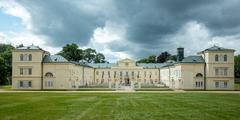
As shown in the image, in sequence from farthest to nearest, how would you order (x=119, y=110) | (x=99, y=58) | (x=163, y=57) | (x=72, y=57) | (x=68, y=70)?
(x=163, y=57)
(x=99, y=58)
(x=72, y=57)
(x=68, y=70)
(x=119, y=110)

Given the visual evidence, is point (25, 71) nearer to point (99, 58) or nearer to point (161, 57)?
point (99, 58)

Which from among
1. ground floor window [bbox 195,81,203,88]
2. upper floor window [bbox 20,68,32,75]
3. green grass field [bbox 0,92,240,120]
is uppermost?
upper floor window [bbox 20,68,32,75]

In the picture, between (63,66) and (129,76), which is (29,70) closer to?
(63,66)

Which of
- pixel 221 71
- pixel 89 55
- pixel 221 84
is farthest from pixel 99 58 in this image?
pixel 221 84

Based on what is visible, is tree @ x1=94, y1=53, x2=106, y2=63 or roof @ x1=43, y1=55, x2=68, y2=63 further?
tree @ x1=94, y1=53, x2=106, y2=63

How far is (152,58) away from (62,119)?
116 m

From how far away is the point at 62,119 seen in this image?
16922mm

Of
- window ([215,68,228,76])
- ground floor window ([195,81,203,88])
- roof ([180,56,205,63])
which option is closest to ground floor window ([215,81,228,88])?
window ([215,68,228,76])

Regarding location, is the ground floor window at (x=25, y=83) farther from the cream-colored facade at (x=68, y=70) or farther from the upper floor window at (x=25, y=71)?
the upper floor window at (x=25, y=71)

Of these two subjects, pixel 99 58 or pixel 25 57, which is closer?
pixel 25 57

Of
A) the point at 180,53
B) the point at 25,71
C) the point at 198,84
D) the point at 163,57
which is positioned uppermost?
the point at 163,57

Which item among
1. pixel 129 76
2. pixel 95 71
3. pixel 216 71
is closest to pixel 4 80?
pixel 95 71

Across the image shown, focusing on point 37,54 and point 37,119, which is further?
point 37,54

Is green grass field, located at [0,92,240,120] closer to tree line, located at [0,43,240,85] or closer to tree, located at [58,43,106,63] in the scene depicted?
tree line, located at [0,43,240,85]
